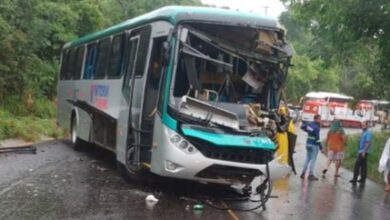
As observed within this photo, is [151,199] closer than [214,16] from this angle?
Yes

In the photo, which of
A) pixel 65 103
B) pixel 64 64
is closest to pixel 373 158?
pixel 65 103

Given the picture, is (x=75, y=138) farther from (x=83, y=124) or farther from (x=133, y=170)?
(x=133, y=170)

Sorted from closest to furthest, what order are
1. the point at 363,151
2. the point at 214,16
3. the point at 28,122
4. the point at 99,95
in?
1. the point at 214,16
2. the point at 99,95
3. the point at 363,151
4. the point at 28,122

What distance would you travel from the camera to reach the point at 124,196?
10945mm

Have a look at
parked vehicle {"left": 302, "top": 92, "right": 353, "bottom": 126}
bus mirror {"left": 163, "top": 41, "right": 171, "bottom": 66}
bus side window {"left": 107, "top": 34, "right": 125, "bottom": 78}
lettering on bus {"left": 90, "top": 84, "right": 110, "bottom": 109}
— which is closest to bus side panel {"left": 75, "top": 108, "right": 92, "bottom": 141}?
lettering on bus {"left": 90, "top": 84, "right": 110, "bottom": 109}

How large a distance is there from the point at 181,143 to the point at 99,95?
538 centimetres

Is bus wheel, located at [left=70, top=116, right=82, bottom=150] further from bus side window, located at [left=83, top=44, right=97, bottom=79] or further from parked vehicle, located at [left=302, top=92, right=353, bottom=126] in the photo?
parked vehicle, located at [left=302, top=92, right=353, bottom=126]

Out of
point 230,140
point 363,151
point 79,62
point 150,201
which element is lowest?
point 150,201

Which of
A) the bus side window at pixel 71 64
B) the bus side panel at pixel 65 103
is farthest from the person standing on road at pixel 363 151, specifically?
the bus side window at pixel 71 64

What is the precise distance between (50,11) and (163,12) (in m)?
19.8

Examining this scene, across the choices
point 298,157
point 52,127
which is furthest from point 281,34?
point 52,127

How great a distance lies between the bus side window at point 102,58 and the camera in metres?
14.9

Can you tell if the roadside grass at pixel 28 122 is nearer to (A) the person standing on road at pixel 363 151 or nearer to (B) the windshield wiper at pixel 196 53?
(A) the person standing on road at pixel 363 151

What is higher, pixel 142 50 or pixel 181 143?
pixel 142 50
